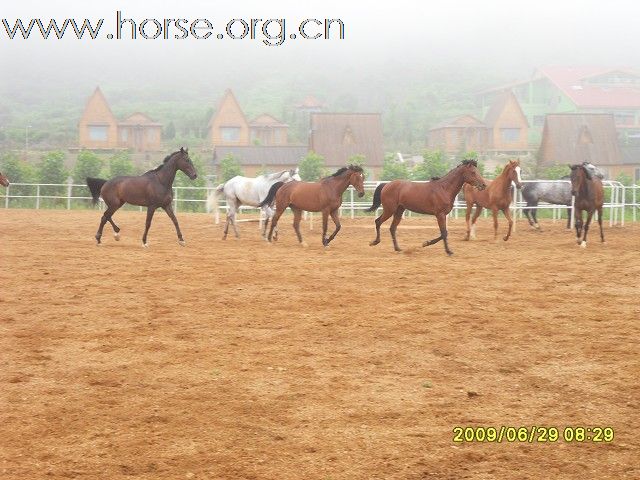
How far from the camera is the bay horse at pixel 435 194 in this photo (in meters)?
16.1

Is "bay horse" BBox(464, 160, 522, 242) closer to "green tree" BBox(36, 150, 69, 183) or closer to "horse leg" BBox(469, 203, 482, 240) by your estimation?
"horse leg" BBox(469, 203, 482, 240)

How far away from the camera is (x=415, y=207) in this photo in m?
16.6

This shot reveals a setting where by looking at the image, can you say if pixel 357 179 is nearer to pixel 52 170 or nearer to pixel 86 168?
pixel 86 168

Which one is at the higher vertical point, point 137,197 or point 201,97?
point 201,97

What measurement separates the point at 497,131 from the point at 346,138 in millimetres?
21859

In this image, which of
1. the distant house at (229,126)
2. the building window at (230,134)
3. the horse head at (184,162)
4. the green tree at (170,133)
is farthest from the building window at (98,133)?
the horse head at (184,162)

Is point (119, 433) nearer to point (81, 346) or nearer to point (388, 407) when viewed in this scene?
point (388, 407)

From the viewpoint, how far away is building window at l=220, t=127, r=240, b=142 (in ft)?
252

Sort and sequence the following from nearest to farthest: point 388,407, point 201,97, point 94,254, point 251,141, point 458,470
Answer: point 458,470, point 388,407, point 94,254, point 251,141, point 201,97

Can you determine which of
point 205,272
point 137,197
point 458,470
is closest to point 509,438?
point 458,470

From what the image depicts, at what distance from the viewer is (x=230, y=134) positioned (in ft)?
253

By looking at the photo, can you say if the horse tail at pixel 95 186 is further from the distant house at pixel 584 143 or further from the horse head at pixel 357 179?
A: the distant house at pixel 584 143

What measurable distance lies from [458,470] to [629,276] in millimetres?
9111

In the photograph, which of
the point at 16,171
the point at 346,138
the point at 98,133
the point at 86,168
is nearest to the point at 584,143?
the point at 346,138
